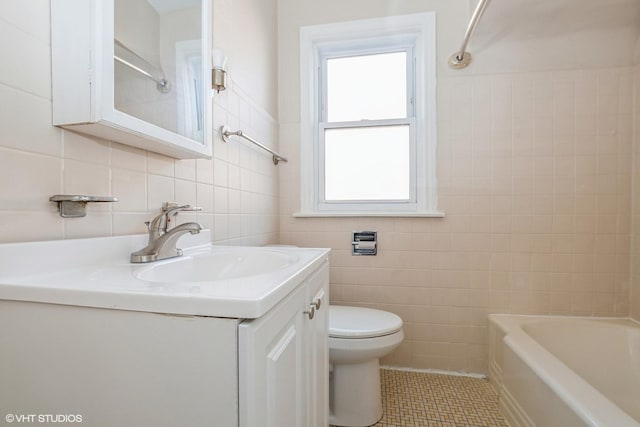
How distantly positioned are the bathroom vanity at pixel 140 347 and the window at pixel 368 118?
1383mm

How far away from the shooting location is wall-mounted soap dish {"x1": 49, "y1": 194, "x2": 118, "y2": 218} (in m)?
0.61

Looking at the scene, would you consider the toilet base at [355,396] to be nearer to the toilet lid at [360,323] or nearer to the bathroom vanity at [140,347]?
the toilet lid at [360,323]

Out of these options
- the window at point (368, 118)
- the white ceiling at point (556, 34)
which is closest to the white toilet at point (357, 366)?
the window at point (368, 118)

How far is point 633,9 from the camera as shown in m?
1.52

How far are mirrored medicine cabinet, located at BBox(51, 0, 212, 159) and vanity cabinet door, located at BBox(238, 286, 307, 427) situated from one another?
53cm

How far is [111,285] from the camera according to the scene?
0.46 metres

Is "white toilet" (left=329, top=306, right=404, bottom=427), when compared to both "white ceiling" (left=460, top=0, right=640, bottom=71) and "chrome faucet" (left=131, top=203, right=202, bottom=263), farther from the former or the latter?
"white ceiling" (left=460, top=0, right=640, bottom=71)

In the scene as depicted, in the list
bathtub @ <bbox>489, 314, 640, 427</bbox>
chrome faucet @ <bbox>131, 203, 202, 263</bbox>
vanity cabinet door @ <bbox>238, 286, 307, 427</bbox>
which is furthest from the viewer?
bathtub @ <bbox>489, 314, 640, 427</bbox>

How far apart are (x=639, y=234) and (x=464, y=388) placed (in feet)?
3.90

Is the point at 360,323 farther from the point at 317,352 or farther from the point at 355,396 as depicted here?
the point at 317,352

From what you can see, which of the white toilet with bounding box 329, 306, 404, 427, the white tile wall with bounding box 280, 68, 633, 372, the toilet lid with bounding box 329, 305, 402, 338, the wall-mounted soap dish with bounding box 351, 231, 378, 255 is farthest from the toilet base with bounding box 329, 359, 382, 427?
the wall-mounted soap dish with bounding box 351, 231, 378, 255

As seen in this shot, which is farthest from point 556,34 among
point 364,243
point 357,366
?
point 357,366

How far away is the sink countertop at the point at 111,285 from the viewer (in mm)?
402

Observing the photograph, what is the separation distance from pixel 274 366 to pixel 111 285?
0.28m
